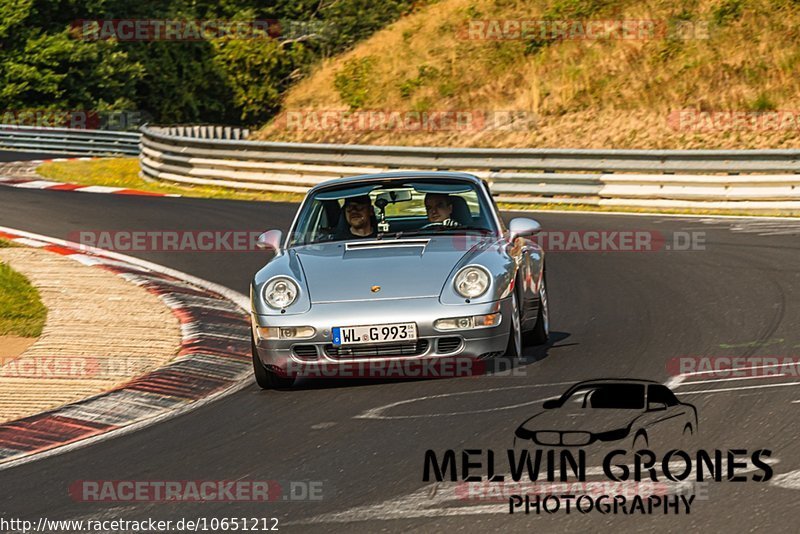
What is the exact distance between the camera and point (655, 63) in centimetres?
2967

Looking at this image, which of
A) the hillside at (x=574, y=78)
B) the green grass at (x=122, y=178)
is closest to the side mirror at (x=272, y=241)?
the green grass at (x=122, y=178)

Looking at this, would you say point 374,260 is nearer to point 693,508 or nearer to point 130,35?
point 693,508

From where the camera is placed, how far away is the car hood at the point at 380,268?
8.38 meters

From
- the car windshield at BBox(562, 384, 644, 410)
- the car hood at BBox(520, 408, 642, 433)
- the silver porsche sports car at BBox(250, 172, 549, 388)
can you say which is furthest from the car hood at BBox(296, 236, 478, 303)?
the car hood at BBox(520, 408, 642, 433)

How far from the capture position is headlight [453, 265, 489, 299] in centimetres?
843

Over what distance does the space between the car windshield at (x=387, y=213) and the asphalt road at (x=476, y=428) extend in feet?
3.54

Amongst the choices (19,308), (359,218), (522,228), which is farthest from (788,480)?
(19,308)

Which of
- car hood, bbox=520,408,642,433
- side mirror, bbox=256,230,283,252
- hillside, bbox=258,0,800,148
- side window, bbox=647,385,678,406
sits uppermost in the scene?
hillside, bbox=258,0,800,148

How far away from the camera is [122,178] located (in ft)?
93.7

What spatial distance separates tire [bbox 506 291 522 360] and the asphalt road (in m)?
0.13

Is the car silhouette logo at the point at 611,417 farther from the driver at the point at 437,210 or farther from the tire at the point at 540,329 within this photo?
the driver at the point at 437,210

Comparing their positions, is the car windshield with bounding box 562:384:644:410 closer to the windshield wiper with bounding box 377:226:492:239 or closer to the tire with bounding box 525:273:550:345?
the tire with bounding box 525:273:550:345

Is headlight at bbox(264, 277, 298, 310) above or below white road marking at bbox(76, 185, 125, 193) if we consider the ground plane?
above

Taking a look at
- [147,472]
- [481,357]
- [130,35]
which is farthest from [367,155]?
[130,35]
